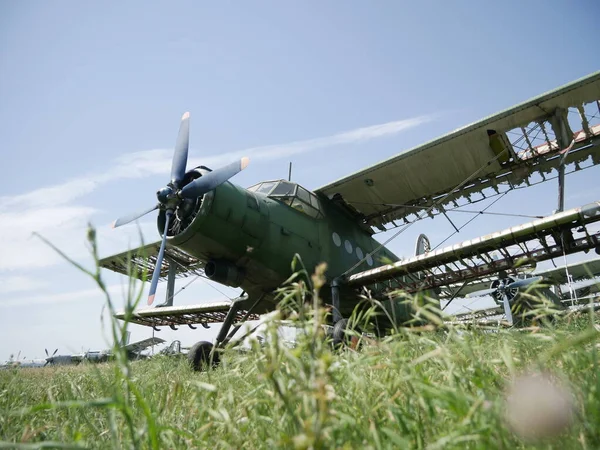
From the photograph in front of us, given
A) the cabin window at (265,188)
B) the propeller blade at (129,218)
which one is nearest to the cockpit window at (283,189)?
the cabin window at (265,188)

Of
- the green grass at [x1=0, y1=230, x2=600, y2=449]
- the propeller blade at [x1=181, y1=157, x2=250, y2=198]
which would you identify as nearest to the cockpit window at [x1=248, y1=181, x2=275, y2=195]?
the propeller blade at [x1=181, y1=157, x2=250, y2=198]

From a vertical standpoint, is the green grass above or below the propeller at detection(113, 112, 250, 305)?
below

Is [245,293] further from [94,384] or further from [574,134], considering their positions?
[574,134]

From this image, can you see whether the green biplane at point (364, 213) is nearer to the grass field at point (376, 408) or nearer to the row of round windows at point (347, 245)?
the row of round windows at point (347, 245)

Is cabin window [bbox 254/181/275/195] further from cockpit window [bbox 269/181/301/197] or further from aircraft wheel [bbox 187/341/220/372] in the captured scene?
aircraft wheel [bbox 187/341/220/372]

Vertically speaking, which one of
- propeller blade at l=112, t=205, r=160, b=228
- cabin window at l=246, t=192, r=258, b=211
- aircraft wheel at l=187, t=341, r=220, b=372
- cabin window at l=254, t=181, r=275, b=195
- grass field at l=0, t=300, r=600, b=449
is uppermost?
cabin window at l=254, t=181, r=275, b=195

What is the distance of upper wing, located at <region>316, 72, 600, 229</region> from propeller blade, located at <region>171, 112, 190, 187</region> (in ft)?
11.8

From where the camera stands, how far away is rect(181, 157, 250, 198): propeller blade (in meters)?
6.43

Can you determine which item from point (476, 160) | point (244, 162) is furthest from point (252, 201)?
point (476, 160)

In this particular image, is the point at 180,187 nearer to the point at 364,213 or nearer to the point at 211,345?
the point at 211,345

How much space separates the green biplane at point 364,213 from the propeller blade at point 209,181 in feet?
0.06

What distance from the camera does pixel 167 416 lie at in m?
1.74

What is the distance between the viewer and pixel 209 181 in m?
6.44

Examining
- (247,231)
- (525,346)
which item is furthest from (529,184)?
(525,346)
